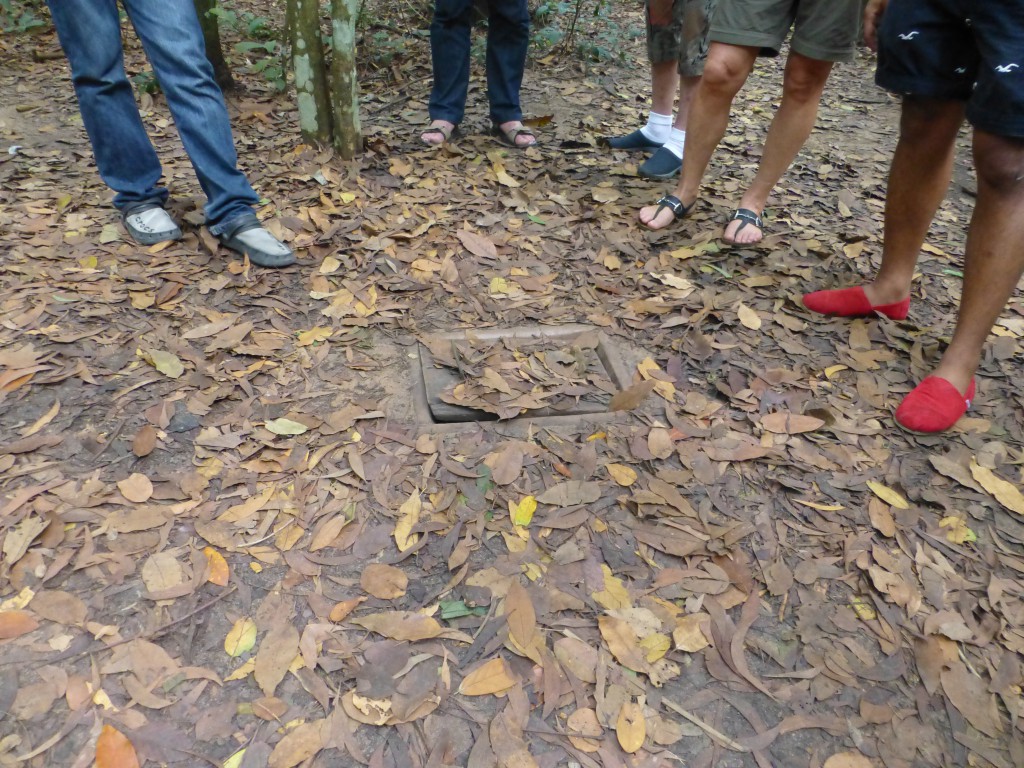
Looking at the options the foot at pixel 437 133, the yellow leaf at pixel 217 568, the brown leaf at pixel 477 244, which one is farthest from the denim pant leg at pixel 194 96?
the yellow leaf at pixel 217 568

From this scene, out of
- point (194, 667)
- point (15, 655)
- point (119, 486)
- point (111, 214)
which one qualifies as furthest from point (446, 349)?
point (111, 214)

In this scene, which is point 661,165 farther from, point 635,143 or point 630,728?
point 630,728

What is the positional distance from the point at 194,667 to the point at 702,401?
1531 millimetres

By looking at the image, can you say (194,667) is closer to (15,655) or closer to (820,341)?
(15,655)

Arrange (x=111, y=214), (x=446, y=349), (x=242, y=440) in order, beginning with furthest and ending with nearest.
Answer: (x=111, y=214)
(x=446, y=349)
(x=242, y=440)

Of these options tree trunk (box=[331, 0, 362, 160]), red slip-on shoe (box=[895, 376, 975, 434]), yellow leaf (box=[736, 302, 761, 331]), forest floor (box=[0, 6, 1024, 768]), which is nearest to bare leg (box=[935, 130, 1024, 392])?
red slip-on shoe (box=[895, 376, 975, 434])

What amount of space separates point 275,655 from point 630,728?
29.2 inches

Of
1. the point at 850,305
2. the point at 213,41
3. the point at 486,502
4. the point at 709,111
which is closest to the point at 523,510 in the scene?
the point at 486,502

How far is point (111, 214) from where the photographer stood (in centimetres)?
284

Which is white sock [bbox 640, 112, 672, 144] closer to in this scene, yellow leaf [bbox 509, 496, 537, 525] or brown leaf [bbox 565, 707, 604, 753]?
yellow leaf [bbox 509, 496, 537, 525]

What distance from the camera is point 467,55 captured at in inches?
140

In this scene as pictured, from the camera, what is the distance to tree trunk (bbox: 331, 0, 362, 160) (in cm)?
307

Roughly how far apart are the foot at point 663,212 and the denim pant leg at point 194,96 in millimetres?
1658

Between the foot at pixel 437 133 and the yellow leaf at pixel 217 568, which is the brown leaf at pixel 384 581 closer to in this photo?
the yellow leaf at pixel 217 568
